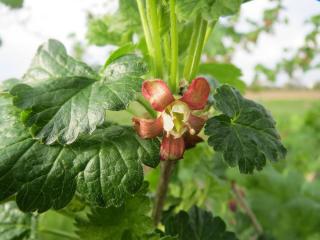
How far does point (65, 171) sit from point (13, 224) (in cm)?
34

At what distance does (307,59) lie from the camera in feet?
11.0

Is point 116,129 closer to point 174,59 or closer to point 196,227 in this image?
point 174,59

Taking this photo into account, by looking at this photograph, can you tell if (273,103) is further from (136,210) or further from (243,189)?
(136,210)

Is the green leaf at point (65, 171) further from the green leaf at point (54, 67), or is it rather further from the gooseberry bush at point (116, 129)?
the green leaf at point (54, 67)

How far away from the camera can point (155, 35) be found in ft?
2.33

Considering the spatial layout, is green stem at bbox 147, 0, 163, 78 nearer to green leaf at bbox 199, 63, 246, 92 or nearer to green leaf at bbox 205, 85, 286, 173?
green leaf at bbox 205, 85, 286, 173

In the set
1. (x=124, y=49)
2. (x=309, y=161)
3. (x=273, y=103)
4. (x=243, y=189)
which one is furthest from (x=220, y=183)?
(x=273, y=103)

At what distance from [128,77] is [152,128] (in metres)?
0.08

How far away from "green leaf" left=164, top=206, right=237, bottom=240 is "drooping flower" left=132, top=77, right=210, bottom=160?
0.75ft

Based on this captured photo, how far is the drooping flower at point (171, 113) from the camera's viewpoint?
2.03 feet

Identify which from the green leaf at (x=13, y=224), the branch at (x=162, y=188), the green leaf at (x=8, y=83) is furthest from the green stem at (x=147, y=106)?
the green leaf at (x=13, y=224)

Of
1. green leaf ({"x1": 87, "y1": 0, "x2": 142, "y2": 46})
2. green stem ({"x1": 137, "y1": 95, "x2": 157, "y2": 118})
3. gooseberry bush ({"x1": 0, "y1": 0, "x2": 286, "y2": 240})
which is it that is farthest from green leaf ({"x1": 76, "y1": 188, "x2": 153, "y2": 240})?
green leaf ({"x1": 87, "y1": 0, "x2": 142, "y2": 46})

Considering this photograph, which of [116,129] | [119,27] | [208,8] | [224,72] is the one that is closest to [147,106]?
[116,129]

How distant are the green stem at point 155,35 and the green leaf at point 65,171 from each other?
0.16 m
